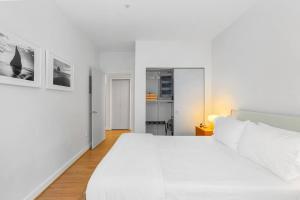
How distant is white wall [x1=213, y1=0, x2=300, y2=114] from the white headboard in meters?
0.12

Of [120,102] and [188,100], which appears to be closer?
[188,100]

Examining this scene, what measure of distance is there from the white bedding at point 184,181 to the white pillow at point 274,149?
0.23 feet

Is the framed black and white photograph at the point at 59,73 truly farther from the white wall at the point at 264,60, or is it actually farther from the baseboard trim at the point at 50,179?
the white wall at the point at 264,60

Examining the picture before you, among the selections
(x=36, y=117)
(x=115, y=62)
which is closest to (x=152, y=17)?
(x=36, y=117)

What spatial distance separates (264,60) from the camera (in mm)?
2402

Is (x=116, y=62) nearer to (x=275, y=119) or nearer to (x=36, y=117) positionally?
(x=36, y=117)

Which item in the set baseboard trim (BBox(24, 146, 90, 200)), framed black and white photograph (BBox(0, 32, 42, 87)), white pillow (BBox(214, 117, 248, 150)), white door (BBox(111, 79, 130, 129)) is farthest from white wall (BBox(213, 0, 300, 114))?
white door (BBox(111, 79, 130, 129))

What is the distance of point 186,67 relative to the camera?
429 cm

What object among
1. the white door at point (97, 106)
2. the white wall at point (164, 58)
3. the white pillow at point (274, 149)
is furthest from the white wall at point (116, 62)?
the white pillow at point (274, 149)

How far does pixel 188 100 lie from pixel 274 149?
2.85 metres

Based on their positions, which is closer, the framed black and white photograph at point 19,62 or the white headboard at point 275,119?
the framed black and white photograph at point 19,62

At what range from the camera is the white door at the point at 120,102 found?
6340 millimetres

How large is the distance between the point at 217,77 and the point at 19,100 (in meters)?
3.66

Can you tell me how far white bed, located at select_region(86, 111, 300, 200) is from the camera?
1.26 metres
